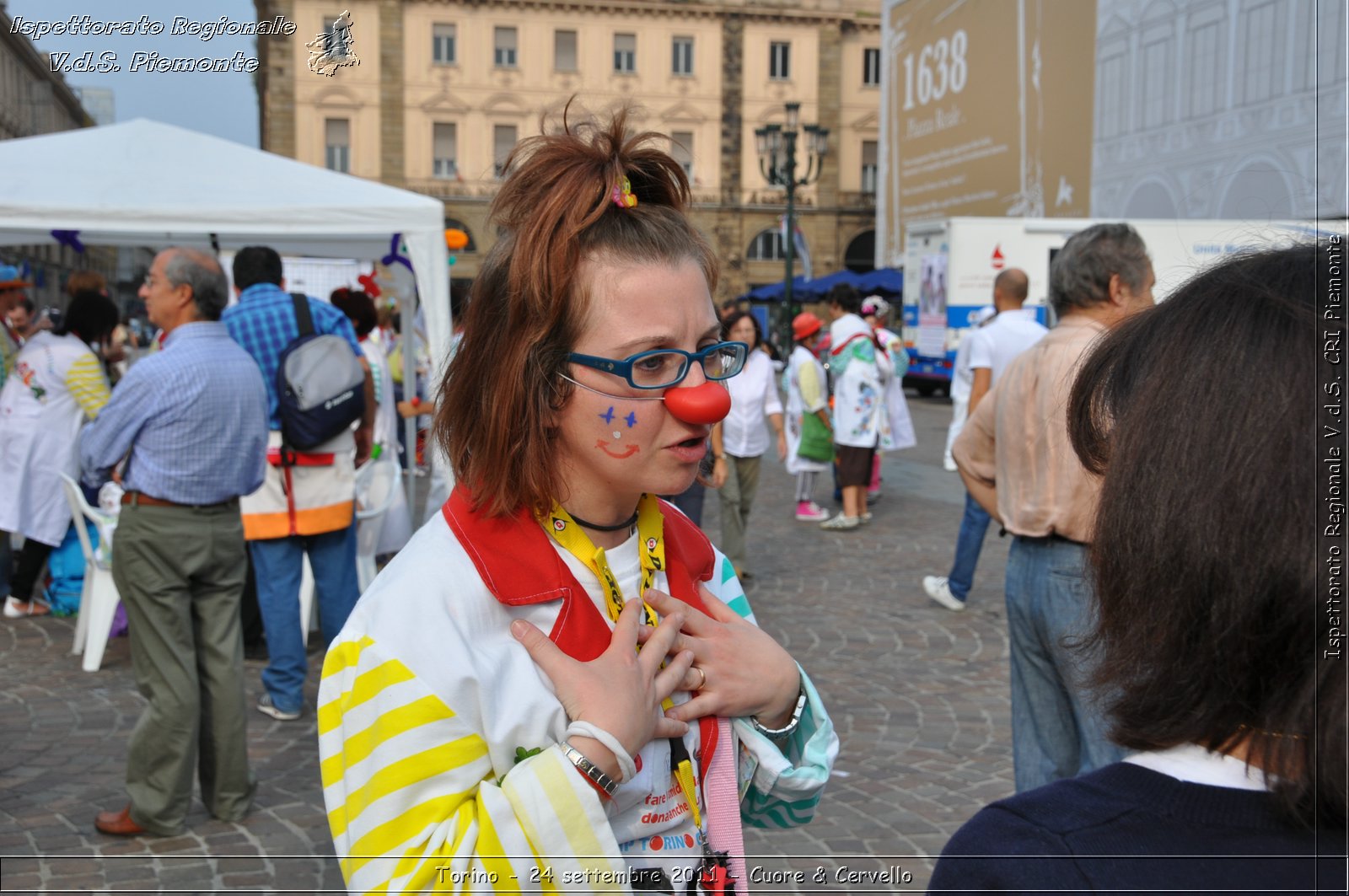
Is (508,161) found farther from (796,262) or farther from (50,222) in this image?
(796,262)

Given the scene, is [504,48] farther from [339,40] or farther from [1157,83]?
[339,40]

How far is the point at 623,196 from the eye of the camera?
1557mm

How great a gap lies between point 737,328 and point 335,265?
7178mm

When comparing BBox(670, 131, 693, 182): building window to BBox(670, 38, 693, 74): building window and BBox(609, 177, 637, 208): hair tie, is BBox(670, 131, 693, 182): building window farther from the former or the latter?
BBox(670, 38, 693, 74): building window

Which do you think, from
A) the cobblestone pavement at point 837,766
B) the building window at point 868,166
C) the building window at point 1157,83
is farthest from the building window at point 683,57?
the cobblestone pavement at point 837,766

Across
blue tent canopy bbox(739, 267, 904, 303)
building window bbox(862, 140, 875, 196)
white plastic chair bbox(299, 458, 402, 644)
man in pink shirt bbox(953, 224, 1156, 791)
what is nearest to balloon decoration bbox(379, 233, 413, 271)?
white plastic chair bbox(299, 458, 402, 644)

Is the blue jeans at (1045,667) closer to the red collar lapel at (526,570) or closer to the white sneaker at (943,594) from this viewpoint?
the red collar lapel at (526,570)

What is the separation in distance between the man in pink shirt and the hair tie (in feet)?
5.95

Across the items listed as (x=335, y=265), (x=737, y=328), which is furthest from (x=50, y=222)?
(x=335, y=265)

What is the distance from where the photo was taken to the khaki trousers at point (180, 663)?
399 cm

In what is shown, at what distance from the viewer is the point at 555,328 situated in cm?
154

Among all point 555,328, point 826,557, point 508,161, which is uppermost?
point 508,161

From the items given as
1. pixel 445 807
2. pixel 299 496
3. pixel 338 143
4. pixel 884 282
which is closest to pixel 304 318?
pixel 299 496

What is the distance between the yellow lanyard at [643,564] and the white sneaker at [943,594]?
19.5ft
